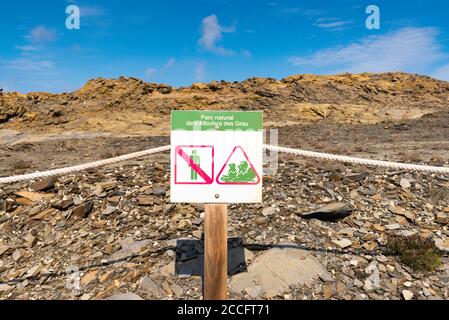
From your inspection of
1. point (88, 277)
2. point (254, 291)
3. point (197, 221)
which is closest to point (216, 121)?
point (254, 291)

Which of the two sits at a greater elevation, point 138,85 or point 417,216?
point 138,85

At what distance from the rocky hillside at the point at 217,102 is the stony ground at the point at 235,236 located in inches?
714

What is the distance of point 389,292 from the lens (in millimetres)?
3871

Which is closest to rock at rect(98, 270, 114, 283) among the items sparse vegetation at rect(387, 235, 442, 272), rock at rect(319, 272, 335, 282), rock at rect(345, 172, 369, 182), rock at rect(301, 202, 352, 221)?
rock at rect(319, 272, 335, 282)

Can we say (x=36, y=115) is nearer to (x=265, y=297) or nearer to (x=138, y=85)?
(x=138, y=85)

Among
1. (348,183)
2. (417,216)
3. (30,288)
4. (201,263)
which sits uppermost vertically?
(348,183)

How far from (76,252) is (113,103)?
88.8 feet

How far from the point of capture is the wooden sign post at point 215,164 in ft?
10.5

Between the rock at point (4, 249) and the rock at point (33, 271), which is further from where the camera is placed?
the rock at point (4, 249)

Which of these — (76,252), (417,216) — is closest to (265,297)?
(76,252)

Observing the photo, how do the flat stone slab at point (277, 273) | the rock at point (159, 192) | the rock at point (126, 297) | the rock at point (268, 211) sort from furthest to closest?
the rock at point (159, 192) < the rock at point (268, 211) < the flat stone slab at point (277, 273) < the rock at point (126, 297)

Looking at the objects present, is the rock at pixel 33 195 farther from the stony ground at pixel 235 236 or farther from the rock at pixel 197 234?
the rock at pixel 197 234

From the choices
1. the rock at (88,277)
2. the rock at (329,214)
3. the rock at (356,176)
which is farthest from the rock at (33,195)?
the rock at (356,176)

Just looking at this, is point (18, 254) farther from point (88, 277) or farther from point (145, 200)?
point (145, 200)
